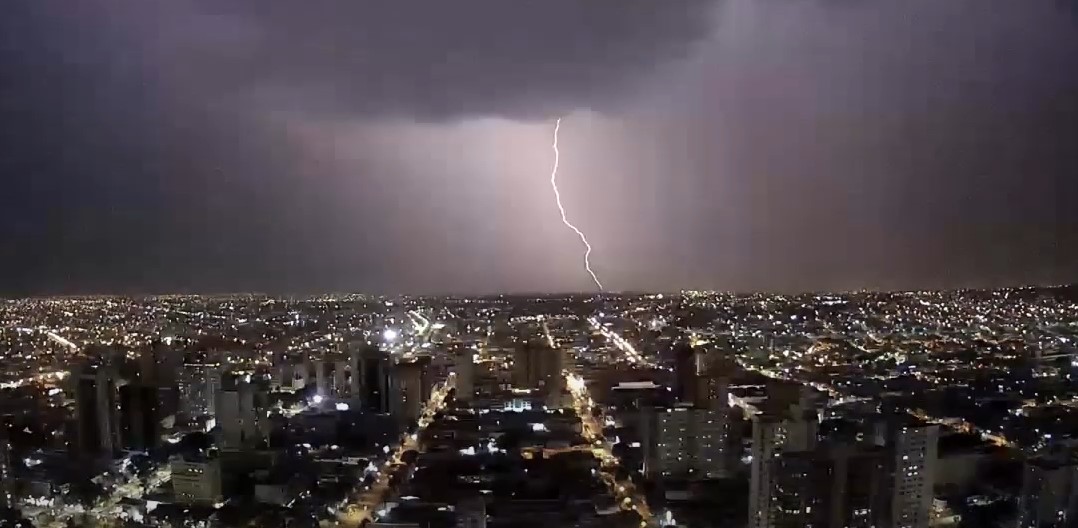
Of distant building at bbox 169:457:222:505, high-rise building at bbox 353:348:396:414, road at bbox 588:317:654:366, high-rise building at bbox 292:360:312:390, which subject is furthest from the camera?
road at bbox 588:317:654:366

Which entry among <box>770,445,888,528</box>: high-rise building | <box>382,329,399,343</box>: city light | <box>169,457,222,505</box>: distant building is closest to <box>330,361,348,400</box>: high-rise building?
<box>382,329,399,343</box>: city light

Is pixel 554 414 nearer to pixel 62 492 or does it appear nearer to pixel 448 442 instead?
pixel 448 442

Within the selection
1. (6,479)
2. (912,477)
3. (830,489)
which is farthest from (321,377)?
(912,477)

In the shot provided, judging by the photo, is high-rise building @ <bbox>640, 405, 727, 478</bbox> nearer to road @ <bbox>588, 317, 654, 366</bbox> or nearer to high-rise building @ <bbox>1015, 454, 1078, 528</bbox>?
high-rise building @ <bbox>1015, 454, 1078, 528</bbox>

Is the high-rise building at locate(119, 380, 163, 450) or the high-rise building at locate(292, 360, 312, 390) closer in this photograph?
the high-rise building at locate(119, 380, 163, 450)

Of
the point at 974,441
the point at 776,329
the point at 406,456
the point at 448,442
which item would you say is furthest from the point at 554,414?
the point at 776,329

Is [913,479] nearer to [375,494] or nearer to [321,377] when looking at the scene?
[375,494]
